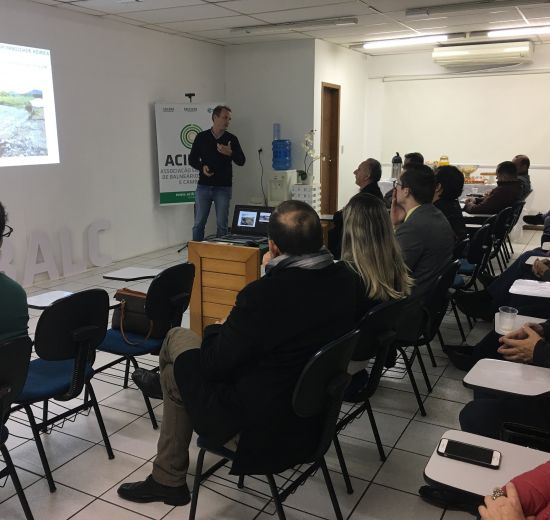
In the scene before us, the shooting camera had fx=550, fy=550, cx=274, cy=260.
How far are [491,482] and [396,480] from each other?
120cm

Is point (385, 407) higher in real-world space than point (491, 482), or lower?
lower

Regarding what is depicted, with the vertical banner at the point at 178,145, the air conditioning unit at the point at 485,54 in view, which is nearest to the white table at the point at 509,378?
the vertical banner at the point at 178,145

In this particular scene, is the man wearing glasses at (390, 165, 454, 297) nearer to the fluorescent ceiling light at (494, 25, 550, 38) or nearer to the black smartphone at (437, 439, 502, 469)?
the black smartphone at (437, 439, 502, 469)

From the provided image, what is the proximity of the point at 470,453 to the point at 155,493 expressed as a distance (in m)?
1.37

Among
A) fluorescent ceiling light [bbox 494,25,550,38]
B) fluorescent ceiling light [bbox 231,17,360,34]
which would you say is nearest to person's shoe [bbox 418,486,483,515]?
fluorescent ceiling light [bbox 231,17,360,34]

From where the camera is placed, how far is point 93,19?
5.71 metres

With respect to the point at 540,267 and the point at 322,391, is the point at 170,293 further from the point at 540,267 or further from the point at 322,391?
the point at 540,267

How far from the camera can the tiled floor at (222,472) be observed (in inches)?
83.9

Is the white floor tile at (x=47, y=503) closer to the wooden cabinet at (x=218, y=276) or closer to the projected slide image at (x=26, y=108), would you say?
the wooden cabinet at (x=218, y=276)

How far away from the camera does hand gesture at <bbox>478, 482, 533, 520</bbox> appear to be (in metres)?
1.17

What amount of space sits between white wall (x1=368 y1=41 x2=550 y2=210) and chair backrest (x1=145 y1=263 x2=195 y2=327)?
283 inches

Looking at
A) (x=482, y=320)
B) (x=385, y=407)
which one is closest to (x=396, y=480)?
(x=385, y=407)

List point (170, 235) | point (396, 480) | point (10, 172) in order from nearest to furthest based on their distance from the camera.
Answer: point (396, 480) < point (10, 172) < point (170, 235)

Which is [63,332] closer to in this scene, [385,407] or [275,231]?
[275,231]
